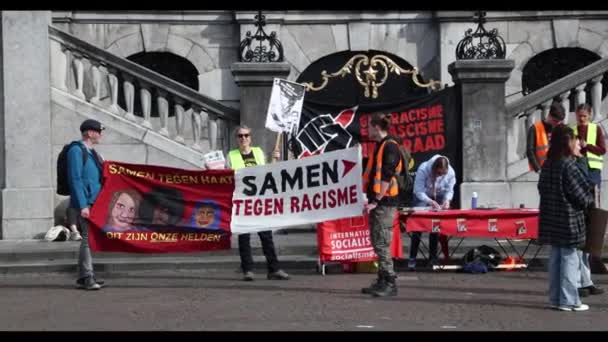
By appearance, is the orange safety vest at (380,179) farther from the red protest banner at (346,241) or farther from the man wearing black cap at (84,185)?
the man wearing black cap at (84,185)

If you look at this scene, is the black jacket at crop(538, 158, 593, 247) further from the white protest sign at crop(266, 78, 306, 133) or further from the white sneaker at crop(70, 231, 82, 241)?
the white sneaker at crop(70, 231, 82, 241)

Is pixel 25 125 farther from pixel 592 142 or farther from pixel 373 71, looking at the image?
pixel 592 142

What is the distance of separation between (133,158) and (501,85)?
5712mm

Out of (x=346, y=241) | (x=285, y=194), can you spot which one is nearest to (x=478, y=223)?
(x=346, y=241)

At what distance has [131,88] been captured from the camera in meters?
17.9

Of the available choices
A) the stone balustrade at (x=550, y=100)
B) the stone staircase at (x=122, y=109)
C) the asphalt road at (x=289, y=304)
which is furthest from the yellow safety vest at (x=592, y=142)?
the stone staircase at (x=122, y=109)

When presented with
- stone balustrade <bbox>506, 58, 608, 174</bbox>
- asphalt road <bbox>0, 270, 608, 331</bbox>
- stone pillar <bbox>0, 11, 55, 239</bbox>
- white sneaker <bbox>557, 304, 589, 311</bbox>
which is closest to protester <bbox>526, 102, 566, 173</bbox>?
asphalt road <bbox>0, 270, 608, 331</bbox>

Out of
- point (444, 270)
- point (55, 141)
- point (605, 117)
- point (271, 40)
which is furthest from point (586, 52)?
point (55, 141)

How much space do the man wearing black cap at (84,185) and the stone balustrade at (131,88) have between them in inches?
202

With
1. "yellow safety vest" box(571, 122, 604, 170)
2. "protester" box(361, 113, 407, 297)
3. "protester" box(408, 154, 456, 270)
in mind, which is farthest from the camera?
"protester" box(408, 154, 456, 270)

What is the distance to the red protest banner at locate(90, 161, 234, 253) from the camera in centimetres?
1297

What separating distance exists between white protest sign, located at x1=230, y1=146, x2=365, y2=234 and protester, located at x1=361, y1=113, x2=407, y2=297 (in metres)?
1.31

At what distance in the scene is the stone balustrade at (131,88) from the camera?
1767cm

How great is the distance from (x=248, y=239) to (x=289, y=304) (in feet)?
7.29
